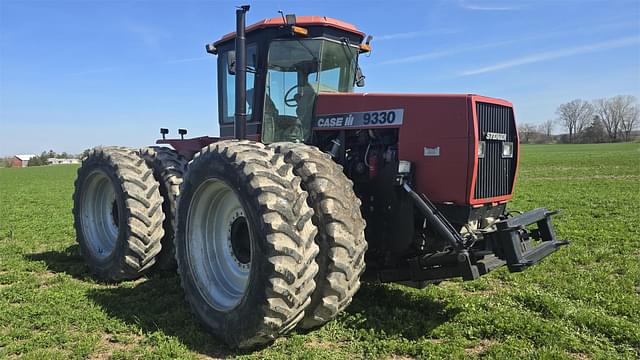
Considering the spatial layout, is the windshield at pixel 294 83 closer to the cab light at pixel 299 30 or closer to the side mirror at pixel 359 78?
the cab light at pixel 299 30

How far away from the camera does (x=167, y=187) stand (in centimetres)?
650

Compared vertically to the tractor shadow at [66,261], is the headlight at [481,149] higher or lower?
higher

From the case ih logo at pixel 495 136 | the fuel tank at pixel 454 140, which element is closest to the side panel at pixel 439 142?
the fuel tank at pixel 454 140

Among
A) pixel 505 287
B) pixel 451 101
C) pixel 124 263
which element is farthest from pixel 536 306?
pixel 124 263

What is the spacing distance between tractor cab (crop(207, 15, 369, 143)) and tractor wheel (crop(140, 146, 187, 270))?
4.04ft

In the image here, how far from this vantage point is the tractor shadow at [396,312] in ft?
15.7

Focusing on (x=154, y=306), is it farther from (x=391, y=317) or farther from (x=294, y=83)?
(x=294, y=83)

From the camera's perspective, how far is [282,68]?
586 centimetres

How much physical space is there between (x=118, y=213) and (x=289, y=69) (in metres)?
2.81

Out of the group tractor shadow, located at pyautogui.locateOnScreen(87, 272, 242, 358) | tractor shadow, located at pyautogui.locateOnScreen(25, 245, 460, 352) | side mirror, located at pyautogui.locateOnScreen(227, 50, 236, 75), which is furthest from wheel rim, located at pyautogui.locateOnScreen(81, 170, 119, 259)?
side mirror, located at pyautogui.locateOnScreen(227, 50, 236, 75)

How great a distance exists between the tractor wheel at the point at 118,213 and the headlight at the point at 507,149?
13.1ft

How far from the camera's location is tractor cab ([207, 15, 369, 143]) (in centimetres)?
575

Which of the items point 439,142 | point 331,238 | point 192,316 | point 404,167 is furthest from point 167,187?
point 439,142

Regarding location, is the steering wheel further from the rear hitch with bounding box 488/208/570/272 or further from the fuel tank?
the rear hitch with bounding box 488/208/570/272
